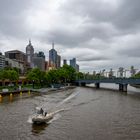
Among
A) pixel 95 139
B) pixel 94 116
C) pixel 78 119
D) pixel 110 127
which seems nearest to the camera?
pixel 95 139

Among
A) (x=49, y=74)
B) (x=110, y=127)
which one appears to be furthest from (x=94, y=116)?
(x=49, y=74)

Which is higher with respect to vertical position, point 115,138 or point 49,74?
point 49,74

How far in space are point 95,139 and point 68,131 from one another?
6.28m

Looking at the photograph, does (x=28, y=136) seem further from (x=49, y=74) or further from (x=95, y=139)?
(x=49, y=74)

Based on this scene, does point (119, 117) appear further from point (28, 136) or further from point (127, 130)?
point (28, 136)

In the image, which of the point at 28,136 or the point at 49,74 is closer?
the point at 28,136

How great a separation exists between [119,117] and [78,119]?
346 inches

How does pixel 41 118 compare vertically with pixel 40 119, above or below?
above

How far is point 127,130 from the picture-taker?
1740 inches

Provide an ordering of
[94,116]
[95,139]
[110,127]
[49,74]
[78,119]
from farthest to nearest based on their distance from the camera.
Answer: [49,74] → [94,116] → [78,119] → [110,127] → [95,139]

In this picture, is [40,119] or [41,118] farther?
[41,118]

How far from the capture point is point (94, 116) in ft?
190

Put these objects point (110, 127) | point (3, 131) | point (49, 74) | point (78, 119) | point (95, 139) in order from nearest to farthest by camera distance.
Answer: point (95, 139) → point (3, 131) → point (110, 127) → point (78, 119) → point (49, 74)

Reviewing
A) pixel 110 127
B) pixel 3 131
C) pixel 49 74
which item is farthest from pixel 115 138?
pixel 49 74
